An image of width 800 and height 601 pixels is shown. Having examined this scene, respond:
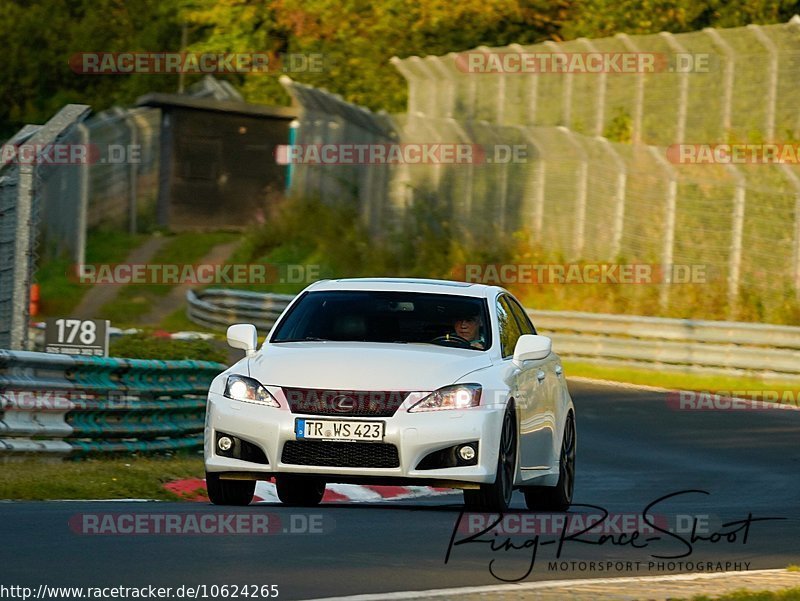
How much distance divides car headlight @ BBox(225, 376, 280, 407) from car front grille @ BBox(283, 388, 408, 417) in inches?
4.7

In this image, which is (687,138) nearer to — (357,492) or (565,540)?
(357,492)

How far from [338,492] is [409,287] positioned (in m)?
2.57

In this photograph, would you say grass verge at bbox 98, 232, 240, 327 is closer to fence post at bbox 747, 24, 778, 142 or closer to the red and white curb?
fence post at bbox 747, 24, 778, 142

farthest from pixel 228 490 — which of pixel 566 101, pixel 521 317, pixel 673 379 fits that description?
pixel 566 101

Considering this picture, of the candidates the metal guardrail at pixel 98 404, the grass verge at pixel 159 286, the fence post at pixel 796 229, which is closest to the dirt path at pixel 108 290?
the grass verge at pixel 159 286

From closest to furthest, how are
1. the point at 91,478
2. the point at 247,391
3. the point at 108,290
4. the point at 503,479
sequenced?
the point at 247,391
the point at 503,479
the point at 91,478
the point at 108,290

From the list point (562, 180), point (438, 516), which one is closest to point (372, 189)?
point (562, 180)

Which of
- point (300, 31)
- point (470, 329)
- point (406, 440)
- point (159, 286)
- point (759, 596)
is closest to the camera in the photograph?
point (759, 596)

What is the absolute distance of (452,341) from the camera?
1231cm

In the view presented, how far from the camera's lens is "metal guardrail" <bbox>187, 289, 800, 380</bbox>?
26359mm

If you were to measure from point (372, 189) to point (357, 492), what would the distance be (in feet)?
96.7

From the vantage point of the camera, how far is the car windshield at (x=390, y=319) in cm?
1235

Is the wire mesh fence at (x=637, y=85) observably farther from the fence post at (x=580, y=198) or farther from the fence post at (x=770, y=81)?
the fence post at (x=580, y=198)

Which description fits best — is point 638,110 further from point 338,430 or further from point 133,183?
point 338,430
